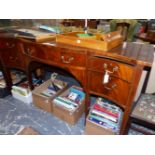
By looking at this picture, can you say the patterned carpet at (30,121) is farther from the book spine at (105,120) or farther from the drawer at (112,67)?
the drawer at (112,67)

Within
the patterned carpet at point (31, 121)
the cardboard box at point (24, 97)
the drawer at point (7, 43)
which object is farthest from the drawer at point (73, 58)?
the cardboard box at point (24, 97)

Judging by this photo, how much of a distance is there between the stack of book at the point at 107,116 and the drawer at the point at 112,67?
48cm

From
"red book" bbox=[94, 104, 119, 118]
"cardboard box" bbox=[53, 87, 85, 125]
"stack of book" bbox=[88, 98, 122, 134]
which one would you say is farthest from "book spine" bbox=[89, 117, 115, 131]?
"cardboard box" bbox=[53, 87, 85, 125]

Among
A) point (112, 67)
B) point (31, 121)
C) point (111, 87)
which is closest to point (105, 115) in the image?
point (111, 87)

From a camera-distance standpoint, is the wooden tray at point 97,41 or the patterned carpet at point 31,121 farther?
the patterned carpet at point 31,121

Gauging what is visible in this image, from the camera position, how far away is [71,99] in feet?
5.17

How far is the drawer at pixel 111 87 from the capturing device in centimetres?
101

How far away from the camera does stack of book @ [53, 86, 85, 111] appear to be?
4.88ft

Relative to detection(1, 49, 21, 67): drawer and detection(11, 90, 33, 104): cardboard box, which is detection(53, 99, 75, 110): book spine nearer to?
detection(11, 90, 33, 104): cardboard box

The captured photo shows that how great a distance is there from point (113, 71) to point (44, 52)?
1.99 feet

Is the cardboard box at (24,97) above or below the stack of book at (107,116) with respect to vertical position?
below

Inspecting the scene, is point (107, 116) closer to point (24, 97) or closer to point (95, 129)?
point (95, 129)

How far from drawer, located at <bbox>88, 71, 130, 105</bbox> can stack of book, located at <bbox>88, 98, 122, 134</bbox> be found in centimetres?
27
